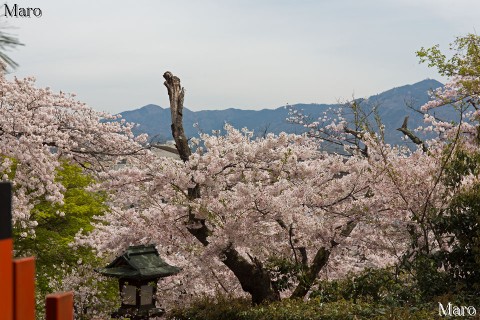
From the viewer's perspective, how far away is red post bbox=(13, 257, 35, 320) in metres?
2.00

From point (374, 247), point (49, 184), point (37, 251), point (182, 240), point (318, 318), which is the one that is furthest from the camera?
point (37, 251)

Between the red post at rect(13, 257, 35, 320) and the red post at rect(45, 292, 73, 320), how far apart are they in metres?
0.06

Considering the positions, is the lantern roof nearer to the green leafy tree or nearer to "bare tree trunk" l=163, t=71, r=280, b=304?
"bare tree trunk" l=163, t=71, r=280, b=304

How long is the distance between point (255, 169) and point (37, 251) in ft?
28.2

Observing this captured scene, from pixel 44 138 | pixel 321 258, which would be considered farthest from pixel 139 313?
pixel 321 258

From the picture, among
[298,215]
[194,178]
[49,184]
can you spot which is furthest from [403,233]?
[49,184]

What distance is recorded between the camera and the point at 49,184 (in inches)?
455

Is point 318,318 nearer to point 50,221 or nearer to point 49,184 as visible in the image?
point 49,184

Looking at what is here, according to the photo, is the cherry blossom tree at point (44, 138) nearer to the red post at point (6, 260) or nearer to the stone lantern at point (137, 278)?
the stone lantern at point (137, 278)

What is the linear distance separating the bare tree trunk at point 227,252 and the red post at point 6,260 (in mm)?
10686

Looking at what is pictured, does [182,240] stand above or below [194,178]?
below

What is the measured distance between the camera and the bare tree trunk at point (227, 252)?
1300 centimetres

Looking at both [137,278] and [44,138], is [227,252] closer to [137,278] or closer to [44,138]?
[137,278]

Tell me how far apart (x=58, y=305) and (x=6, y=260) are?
25 cm
